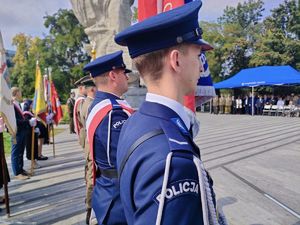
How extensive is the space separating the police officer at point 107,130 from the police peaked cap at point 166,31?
104 centimetres

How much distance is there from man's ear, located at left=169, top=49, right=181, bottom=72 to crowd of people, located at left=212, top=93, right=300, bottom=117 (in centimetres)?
1908

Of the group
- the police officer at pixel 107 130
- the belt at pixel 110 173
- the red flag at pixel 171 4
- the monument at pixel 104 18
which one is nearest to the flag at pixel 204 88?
the red flag at pixel 171 4

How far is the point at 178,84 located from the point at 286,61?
31.7 m

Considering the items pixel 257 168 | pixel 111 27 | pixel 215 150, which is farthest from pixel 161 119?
pixel 111 27

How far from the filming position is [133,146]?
109cm

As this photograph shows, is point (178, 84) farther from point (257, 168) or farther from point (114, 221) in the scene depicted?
point (257, 168)

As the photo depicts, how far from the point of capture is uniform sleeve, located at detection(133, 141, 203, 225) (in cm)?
93

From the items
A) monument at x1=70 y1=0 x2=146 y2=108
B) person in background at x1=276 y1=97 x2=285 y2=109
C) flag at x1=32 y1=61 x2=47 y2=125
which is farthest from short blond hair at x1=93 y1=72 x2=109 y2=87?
person in background at x1=276 y1=97 x2=285 y2=109

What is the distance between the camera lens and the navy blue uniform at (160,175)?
36.9 inches

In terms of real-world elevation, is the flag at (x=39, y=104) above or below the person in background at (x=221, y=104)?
above

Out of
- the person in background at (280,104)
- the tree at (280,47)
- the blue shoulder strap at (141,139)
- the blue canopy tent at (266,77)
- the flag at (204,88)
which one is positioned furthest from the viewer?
the tree at (280,47)

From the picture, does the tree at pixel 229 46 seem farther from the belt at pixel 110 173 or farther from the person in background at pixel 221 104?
the belt at pixel 110 173

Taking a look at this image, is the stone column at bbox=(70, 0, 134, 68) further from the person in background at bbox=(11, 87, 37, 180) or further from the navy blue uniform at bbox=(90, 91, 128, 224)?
the navy blue uniform at bbox=(90, 91, 128, 224)

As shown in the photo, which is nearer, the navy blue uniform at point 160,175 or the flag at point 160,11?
the navy blue uniform at point 160,175
